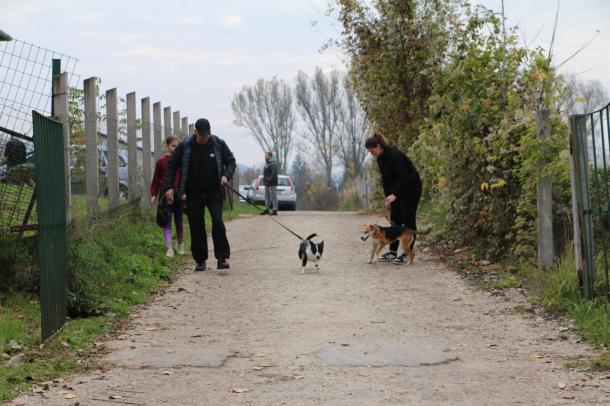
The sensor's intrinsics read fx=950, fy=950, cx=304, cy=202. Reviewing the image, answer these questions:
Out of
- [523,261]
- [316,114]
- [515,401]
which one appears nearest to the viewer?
[515,401]

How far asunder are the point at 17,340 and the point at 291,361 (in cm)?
239

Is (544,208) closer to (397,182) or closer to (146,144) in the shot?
(397,182)

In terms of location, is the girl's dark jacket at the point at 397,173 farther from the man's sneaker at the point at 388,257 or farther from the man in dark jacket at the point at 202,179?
the man in dark jacket at the point at 202,179

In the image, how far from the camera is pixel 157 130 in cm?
1934

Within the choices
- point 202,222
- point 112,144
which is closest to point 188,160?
point 202,222

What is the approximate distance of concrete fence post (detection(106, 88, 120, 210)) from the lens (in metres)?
15.4

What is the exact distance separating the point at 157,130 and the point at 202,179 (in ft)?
23.7

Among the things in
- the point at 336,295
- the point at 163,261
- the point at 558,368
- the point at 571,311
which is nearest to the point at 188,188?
the point at 163,261

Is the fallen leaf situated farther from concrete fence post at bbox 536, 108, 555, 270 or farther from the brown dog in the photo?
the brown dog

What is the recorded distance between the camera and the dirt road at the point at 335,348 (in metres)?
6.20

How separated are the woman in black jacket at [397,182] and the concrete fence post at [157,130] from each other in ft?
23.5

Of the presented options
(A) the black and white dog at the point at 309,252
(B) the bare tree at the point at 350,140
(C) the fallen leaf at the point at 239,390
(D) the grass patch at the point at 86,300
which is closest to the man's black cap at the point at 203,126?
(D) the grass patch at the point at 86,300

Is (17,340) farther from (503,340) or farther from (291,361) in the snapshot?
(503,340)

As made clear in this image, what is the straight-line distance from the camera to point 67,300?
9.00 metres
